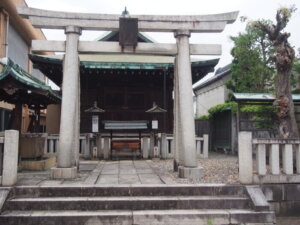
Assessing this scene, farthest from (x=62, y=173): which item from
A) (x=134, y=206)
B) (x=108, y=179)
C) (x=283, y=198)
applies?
(x=283, y=198)

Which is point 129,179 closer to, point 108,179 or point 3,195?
point 108,179

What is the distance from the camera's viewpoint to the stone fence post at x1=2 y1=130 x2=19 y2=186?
18.9 ft

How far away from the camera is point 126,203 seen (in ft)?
17.9

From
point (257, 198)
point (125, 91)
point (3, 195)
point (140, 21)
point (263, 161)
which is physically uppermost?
point (140, 21)

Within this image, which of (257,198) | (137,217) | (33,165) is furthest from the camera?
(33,165)

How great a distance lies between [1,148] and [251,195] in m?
5.78

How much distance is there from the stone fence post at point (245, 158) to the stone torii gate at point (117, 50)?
4.46 ft

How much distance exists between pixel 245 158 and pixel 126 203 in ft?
9.87

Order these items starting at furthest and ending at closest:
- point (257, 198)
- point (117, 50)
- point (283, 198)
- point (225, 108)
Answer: point (225, 108)
point (117, 50)
point (283, 198)
point (257, 198)

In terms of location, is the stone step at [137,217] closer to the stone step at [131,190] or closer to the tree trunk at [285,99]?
the stone step at [131,190]

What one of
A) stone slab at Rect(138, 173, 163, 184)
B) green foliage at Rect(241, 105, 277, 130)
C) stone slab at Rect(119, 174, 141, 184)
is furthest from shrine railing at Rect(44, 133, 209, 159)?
stone slab at Rect(119, 174, 141, 184)

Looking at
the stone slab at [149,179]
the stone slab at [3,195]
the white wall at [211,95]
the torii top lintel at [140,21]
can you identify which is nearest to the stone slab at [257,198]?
the stone slab at [149,179]

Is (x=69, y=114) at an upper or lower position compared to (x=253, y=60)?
lower

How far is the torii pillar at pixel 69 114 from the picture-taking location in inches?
278
